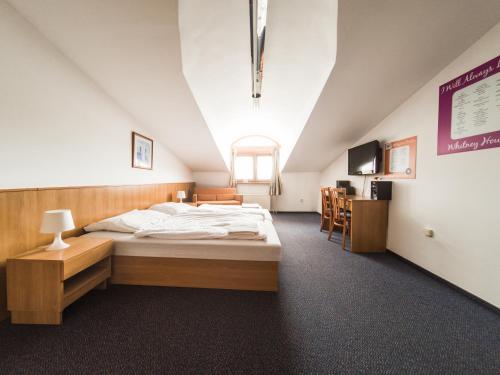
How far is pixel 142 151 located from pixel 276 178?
3.68 meters

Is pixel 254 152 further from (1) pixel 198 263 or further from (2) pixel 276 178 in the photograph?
(1) pixel 198 263

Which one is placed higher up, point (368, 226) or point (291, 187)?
point (291, 187)

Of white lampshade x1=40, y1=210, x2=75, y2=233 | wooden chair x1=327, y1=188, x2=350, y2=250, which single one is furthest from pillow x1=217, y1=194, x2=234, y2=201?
white lampshade x1=40, y1=210, x2=75, y2=233

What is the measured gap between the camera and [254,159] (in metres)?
5.98

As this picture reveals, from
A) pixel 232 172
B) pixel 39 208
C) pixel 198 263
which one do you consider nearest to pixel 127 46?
pixel 39 208

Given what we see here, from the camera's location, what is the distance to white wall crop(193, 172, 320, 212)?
19.1 ft

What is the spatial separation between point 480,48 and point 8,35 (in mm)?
3938

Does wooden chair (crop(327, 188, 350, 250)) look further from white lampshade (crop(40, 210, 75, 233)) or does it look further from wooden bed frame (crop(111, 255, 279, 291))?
white lampshade (crop(40, 210, 75, 233))

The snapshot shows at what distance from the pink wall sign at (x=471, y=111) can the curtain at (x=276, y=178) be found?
389 cm

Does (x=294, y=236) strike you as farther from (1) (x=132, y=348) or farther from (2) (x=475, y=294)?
(1) (x=132, y=348)

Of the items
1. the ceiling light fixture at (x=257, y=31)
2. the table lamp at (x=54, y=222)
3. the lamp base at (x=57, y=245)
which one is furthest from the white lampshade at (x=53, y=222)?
the ceiling light fixture at (x=257, y=31)

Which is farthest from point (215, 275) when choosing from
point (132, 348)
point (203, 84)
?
point (203, 84)

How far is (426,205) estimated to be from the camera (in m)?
2.19

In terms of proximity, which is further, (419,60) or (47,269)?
(419,60)
